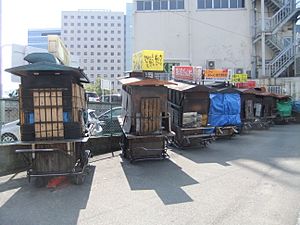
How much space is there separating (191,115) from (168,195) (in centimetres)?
645

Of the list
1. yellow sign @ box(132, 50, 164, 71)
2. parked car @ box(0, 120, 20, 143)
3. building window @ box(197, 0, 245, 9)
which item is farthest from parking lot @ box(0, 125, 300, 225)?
building window @ box(197, 0, 245, 9)

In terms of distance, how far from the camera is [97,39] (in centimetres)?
11688

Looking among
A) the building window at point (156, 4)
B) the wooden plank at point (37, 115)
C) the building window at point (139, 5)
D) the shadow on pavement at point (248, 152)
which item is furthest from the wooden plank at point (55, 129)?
the building window at point (139, 5)

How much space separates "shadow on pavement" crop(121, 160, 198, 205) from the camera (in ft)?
22.4

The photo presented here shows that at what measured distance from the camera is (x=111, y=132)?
12914mm

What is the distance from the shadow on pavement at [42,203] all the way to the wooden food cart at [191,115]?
5.57m

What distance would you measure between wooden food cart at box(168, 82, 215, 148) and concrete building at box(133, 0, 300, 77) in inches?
873

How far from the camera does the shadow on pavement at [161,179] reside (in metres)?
6.81

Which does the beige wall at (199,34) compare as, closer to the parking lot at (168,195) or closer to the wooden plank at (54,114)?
the parking lot at (168,195)

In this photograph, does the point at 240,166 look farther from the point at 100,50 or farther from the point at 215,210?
the point at 100,50

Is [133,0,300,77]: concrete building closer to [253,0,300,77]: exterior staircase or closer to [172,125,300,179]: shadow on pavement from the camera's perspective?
[253,0,300,77]: exterior staircase

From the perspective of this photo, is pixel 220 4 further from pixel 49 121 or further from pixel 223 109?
pixel 49 121

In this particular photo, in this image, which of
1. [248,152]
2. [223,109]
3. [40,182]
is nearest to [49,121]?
[40,182]

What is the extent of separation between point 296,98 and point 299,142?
1527cm
